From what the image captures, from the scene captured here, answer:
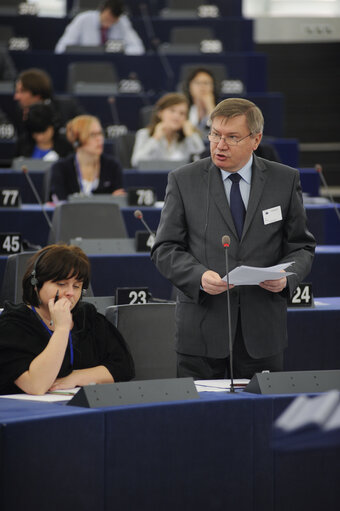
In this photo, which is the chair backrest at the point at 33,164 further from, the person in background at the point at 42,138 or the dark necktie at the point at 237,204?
the dark necktie at the point at 237,204

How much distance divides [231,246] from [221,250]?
37 millimetres

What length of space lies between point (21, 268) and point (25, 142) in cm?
304

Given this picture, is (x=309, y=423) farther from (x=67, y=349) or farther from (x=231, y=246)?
(x=67, y=349)

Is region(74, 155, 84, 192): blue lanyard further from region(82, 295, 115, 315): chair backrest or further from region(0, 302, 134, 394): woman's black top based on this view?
region(0, 302, 134, 394): woman's black top

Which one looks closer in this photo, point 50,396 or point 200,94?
point 50,396

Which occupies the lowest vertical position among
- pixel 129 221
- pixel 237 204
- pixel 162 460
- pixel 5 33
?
pixel 162 460

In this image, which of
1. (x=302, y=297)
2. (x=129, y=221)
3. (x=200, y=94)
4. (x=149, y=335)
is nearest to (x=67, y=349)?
(x=149, y=335)

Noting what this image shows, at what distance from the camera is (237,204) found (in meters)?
2.68

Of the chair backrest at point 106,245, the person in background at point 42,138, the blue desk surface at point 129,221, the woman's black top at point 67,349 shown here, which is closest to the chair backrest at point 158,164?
the person in background at point 42,138

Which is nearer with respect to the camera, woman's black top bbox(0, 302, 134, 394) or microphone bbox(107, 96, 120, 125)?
woman's black top bbox(0, 302, 134, 394)

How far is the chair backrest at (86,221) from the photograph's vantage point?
481cm

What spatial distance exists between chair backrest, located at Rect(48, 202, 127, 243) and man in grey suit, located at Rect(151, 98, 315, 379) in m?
2.16

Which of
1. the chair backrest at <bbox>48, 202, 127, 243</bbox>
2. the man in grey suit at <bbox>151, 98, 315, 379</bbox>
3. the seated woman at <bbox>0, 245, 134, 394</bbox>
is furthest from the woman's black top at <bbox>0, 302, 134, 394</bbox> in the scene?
the chair backrest at <bbox>48, 202, 127, 243</bbox>

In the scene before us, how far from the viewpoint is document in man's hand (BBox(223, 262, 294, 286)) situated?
7.86ft
